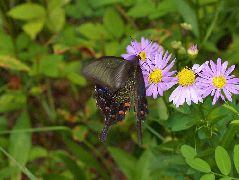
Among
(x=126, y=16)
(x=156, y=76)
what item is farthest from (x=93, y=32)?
(x=156, y=76)

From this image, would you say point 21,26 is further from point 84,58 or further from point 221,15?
point 221,15

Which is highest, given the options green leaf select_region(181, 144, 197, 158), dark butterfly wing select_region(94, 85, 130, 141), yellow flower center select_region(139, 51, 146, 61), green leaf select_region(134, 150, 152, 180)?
yellow flower center select_region(139, 51, 146, 61)

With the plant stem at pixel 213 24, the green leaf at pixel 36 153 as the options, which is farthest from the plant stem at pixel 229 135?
the green leaf at pixel 36 153

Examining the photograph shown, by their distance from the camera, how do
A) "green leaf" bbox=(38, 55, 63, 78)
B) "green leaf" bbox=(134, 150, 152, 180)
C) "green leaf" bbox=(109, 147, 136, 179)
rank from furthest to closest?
"green leaf" bbox=(38, 55, 63, 78)
"green leaf" bbox=(109, 147, 136, 179)
"green leaf" bbox=(134, 150, 152, 180)

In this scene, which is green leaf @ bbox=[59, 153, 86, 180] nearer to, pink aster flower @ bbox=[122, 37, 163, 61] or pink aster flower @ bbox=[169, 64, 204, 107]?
pink aster flower @ bbox=[122, 37, 163, 61]

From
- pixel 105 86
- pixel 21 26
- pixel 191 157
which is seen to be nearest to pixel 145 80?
pixel 105 86

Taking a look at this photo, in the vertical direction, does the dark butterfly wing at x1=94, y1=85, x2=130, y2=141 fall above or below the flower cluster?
below

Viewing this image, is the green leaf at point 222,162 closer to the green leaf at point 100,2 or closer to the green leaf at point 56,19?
the green leaf at point 100,2

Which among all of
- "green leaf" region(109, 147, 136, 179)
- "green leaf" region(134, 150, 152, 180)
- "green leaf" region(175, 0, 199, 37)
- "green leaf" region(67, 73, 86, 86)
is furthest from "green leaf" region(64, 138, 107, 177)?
"green leaf" region(175, 0, 199, 37)
